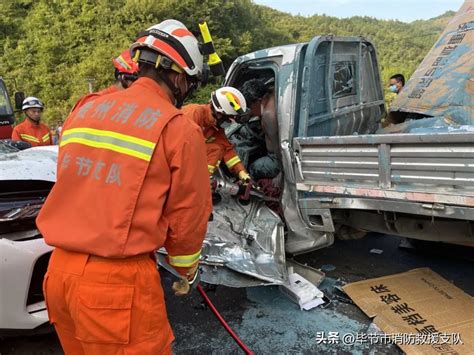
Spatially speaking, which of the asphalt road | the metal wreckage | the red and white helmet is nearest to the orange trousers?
the red and white helmet

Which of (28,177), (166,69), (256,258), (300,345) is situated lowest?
(300,345)

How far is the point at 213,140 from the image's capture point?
380 centimetres

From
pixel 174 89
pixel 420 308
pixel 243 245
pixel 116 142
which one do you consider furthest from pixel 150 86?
pixel 420 308

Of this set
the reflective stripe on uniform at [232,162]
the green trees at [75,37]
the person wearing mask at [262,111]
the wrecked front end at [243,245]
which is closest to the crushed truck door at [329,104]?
the wrecked front end at [243,245]

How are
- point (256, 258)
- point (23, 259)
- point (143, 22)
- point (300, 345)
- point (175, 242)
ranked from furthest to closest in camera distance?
point (143, 22), point (256, 258), point (300, 345), point (23, 259), point (175, 242)

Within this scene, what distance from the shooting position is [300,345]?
2.85 metres

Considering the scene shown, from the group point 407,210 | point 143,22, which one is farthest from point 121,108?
point 143,22

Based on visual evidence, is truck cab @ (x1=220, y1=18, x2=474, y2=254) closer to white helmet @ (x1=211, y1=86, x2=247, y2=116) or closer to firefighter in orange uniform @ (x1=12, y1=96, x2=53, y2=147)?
white helmet @ (x1=211, y1=86, x2=247, y2=116)

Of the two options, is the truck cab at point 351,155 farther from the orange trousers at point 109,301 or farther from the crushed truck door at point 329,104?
the orange trousers at point 109,301

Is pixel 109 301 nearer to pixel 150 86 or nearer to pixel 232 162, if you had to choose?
pixel 150 86

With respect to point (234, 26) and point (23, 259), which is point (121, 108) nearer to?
point (23, 259)

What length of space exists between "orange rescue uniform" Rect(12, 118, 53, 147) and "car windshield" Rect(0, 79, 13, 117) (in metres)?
1.74

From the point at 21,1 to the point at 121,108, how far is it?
2953 centimetres

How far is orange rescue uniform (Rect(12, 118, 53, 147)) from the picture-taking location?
632cm
